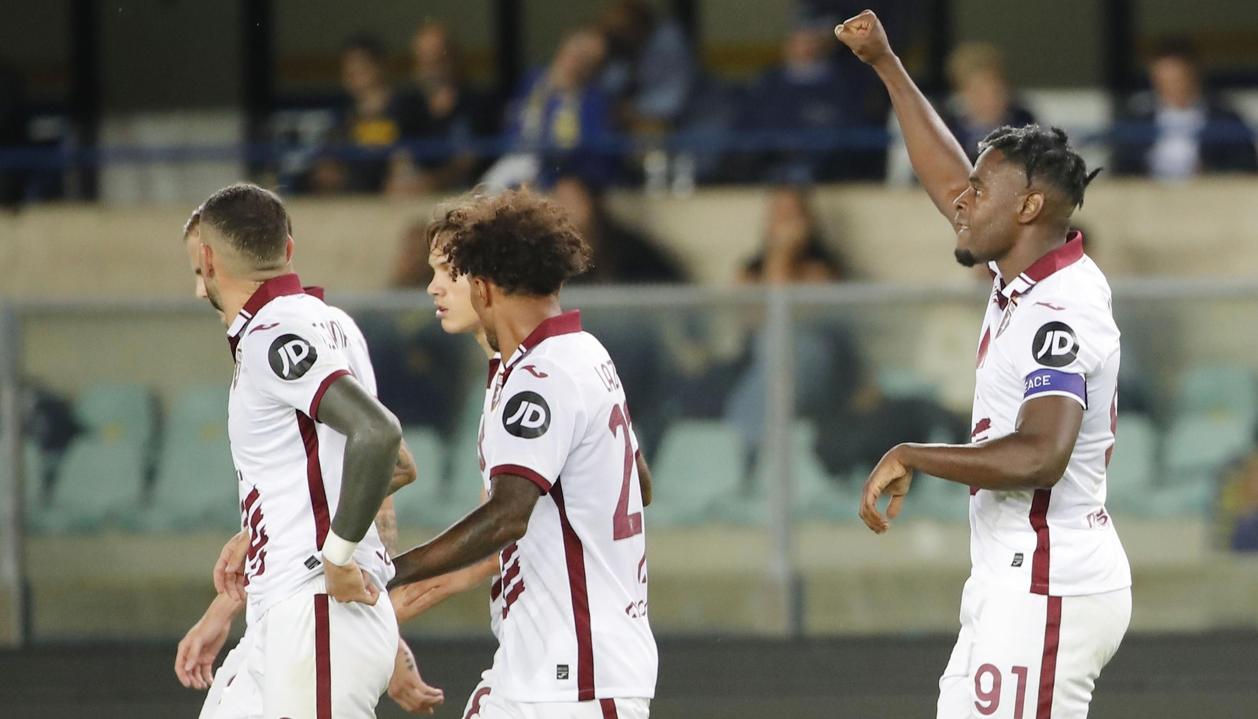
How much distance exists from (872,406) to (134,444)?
3909 mm

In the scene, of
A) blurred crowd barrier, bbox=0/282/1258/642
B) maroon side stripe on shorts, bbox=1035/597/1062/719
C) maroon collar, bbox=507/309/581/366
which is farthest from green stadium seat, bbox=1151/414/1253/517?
maroon collar, bbox=507/309/581/366

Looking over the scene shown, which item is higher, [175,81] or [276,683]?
[175,81]

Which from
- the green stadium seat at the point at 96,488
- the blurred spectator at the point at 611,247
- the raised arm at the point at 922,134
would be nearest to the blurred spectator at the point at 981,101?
the blurred spectator at the point at 611,247

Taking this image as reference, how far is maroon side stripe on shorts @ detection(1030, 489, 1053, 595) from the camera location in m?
4.70

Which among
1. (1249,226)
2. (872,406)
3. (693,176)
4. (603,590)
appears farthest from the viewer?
(693,176)

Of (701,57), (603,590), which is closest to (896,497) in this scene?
(603,590)

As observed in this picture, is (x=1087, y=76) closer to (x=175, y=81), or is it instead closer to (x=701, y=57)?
(x=701, y=57)

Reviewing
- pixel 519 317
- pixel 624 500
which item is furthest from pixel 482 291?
pixel 624 500

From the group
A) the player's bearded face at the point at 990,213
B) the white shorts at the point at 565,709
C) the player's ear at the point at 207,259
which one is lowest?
the white shorts at the point at 565,709

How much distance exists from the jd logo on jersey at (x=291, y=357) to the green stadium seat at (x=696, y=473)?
215 inches

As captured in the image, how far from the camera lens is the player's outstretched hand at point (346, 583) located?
14.8ft

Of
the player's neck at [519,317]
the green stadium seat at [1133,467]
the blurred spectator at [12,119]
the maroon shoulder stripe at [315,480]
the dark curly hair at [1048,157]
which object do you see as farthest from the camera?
the blurred spectator at [12,119]

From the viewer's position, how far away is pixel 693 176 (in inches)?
478

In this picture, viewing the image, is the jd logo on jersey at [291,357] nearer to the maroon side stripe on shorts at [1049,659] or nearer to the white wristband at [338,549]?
the white wristband at [338,549]
